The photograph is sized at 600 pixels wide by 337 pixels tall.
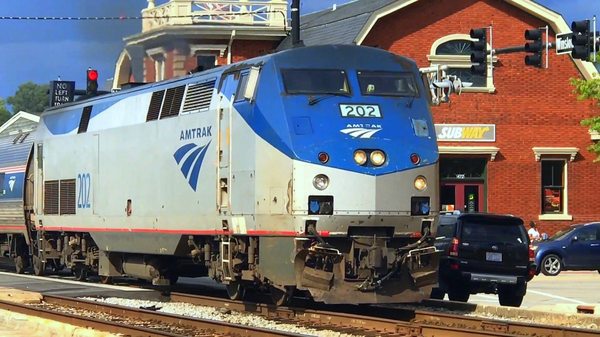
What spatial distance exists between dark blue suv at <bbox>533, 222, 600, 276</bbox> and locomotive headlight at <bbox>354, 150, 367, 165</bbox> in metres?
16.0

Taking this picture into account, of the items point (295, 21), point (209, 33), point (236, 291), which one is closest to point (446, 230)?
point (236, 291)

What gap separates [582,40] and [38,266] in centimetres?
1398

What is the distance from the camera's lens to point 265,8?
36844 mm

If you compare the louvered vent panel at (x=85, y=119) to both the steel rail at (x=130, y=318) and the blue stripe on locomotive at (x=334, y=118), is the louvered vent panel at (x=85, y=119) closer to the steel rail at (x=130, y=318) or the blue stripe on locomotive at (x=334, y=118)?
the steel rail at (x=130, y=318)

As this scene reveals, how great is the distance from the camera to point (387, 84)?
48.0 ft

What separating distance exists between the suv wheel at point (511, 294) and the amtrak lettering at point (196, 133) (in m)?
6.48

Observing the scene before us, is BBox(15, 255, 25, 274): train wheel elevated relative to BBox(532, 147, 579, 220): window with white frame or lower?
lower

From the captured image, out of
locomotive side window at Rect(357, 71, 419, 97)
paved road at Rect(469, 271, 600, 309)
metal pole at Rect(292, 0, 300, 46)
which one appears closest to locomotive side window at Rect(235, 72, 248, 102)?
locomotive side window at Rect(357, 71, 419, 97)

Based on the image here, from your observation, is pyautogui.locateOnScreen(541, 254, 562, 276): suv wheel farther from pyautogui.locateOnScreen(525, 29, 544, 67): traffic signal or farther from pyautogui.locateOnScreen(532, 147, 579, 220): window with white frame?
pyautogui.locateOnScreen(525, 29, 544, 67): traffic signal

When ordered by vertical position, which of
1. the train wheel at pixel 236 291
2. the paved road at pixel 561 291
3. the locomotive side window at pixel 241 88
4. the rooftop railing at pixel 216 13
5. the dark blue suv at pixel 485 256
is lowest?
the paved road at pixel 561 291

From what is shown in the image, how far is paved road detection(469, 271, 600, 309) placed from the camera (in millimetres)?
19609

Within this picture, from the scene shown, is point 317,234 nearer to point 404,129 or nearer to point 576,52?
point 404,129

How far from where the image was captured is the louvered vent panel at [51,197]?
2145 cm

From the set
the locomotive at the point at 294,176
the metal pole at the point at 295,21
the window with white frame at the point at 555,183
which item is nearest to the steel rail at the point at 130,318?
the locomotive at the point at 294,176
